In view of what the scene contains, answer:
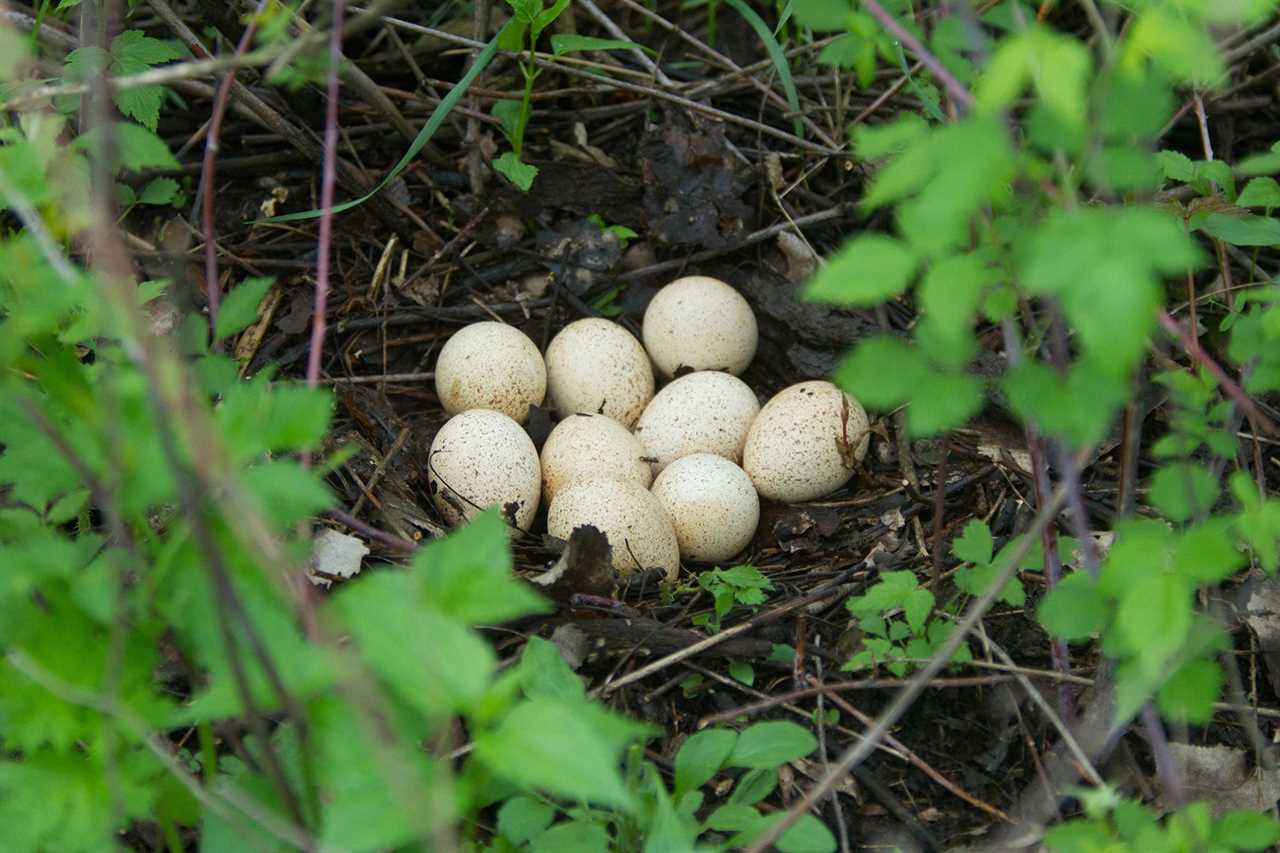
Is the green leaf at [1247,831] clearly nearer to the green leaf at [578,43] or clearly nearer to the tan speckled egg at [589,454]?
the tan speckled egg at [589,454]

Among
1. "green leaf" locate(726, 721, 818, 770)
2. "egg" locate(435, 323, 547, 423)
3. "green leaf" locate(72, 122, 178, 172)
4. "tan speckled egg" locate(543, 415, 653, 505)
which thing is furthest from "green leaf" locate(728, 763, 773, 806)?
"egg" locate(435, 323, 547, 423)

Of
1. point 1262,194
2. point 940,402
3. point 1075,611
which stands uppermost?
point 1262,194

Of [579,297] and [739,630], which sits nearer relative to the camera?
[739,630]

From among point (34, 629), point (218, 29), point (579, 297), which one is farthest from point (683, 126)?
point (34, 629)

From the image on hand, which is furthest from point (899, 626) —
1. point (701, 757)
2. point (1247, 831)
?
point (1247, 831)

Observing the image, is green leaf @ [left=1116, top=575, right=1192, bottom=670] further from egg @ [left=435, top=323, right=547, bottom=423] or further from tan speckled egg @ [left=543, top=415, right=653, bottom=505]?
egg @ [left=435, top=323, right=547, bottom=423]

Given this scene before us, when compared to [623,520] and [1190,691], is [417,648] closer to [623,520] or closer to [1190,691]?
[1190,691]

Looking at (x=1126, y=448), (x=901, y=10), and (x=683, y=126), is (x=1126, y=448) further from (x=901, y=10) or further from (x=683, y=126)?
(x=683, y=126)
